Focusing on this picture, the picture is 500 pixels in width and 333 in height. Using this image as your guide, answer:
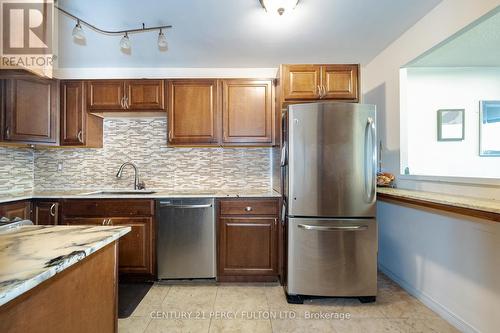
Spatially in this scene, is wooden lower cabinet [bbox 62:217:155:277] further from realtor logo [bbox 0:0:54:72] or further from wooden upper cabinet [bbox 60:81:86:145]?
realtor logo [bbox 0:0:54:72]

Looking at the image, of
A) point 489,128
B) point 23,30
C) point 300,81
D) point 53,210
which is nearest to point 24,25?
point 23,30

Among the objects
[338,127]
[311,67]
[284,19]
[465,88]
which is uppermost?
[284,19]

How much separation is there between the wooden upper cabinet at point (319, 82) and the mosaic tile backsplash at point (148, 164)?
87 cm

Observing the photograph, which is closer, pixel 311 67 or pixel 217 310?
pixel 217 310

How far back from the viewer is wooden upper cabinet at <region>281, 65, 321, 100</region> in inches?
96.9

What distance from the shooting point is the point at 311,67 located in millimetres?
2479

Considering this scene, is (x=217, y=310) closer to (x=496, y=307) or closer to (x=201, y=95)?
(x=496, y=307)

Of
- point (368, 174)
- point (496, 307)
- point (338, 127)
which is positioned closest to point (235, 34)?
point (338, 127)

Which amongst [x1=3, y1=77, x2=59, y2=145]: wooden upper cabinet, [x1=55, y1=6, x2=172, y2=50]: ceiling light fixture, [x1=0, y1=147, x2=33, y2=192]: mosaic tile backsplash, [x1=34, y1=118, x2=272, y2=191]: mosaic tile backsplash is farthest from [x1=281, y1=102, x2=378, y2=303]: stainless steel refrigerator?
[x1=0, y1=147, x2=33, y2=192]: mosaic tile backsplash

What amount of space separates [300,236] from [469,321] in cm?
124

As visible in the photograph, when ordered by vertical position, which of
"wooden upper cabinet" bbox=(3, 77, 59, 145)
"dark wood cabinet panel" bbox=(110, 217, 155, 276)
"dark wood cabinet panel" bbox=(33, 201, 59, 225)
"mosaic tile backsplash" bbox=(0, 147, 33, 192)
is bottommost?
"dark wood cabinet panel" bbox=(110, 217, 155, 276)

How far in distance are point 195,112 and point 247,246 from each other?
1556 millimetres

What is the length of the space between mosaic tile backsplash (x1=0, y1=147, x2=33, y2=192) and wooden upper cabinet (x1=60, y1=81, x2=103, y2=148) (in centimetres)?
65

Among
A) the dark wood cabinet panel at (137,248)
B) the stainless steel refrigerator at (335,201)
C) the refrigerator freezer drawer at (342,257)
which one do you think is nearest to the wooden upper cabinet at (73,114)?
the dark wood cabinet panel at (137,248)
